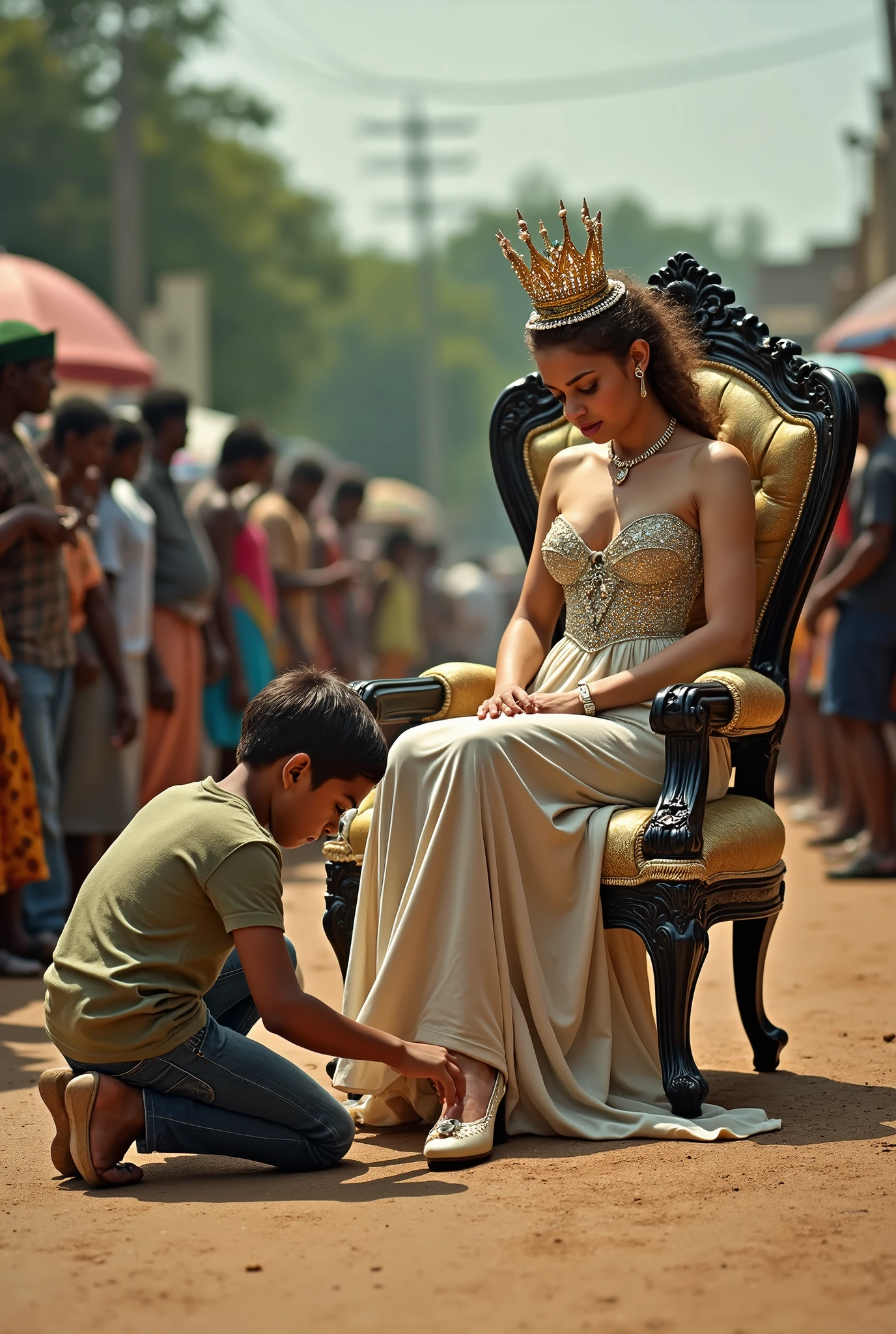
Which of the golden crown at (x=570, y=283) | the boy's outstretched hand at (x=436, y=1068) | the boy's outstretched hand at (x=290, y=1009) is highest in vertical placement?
the golden crown at (x=570, y=283)

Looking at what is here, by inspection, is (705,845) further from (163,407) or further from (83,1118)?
(163,407)

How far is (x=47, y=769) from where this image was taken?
6363mm

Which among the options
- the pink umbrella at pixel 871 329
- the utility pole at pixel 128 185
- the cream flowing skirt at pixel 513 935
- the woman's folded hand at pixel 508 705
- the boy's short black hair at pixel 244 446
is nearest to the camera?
the cream flowing skirt at pixel 513 935

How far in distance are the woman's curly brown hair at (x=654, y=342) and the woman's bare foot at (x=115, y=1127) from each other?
6.84ft

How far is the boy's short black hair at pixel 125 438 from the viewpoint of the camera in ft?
24.9

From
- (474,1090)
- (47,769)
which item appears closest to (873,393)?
(47,769)

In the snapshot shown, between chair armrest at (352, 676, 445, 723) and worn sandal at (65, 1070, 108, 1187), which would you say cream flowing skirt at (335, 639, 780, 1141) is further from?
worn sandal at (65, 1070, 108, 1187)

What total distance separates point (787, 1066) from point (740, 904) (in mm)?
677

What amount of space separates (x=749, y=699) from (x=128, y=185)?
44.5 feet

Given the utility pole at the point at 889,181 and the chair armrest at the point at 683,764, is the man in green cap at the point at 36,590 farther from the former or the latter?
the utility pole at the point at 889,181

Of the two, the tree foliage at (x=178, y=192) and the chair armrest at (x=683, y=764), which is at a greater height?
the tree foliage at (x=178, y=192)

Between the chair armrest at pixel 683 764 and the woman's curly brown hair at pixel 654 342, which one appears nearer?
the chair armrest at pixel 683 764

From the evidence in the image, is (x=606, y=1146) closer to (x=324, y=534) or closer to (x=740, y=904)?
(x=740, y=904)

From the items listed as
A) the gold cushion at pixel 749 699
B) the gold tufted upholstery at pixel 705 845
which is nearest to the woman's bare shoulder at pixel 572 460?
the gold cushion at pixel 749 699
